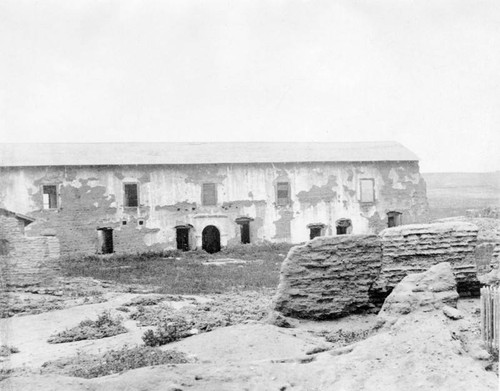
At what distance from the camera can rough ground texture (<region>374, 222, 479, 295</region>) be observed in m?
10.1

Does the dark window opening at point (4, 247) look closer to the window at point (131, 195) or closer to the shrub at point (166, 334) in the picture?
the shrub at point (166, 334)

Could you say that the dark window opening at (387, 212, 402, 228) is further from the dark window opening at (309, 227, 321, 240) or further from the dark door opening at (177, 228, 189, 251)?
the dark door opening at (177, 228, 189, 251)

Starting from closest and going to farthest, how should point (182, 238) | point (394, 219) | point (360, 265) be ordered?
point (360, 265) < point (182, 238) < point (394, 219)

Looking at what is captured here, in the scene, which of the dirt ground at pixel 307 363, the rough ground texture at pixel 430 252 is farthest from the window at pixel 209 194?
the dirt ground at pixel 307 363

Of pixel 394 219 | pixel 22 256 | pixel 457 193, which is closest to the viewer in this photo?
pixel 22 256

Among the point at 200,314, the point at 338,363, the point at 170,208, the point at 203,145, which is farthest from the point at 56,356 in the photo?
the point at 203,145

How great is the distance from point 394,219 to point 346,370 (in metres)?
23.5

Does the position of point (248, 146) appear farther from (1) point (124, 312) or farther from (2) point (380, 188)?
(1) point (124, 312)

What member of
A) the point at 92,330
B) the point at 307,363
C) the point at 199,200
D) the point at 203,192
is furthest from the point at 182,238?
the point at 307,363

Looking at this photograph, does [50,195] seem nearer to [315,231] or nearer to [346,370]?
[315,231]

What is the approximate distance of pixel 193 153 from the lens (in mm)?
27344

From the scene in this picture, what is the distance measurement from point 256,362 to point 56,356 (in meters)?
3.81

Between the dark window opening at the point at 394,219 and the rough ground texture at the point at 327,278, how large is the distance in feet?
62.7

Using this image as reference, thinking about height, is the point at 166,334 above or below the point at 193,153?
below
